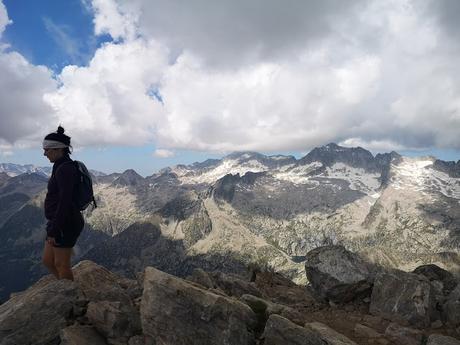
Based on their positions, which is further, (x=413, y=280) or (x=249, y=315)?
(x=413, y=280)

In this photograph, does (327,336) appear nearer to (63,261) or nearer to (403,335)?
(403,335)

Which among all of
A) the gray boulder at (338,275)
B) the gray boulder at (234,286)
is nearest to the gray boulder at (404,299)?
the gray boulder at (338,275)

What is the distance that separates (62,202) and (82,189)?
100 centimetres

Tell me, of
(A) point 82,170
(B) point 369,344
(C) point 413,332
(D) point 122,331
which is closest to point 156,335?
(D) point 122,331

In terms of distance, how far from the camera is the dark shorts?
1538 centimetres

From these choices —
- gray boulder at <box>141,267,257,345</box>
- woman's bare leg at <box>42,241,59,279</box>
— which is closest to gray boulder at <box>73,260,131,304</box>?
woman's bare leg at <box>42,241,59,279</box>

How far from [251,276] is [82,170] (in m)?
17.7

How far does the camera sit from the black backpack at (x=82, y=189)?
15.6m

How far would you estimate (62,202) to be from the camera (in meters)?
14.9

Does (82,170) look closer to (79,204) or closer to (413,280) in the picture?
(79,204)

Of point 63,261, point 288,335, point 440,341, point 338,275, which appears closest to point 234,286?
point 338,275

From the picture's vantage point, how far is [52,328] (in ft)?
47.5

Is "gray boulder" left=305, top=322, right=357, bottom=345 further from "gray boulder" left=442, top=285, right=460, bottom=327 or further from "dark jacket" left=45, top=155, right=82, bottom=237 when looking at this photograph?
"dark jacket" left=45, top=155, right=82, bottom=237

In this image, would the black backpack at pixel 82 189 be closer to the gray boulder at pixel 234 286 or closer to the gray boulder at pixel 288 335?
the gray boulder at pixel 288 335
